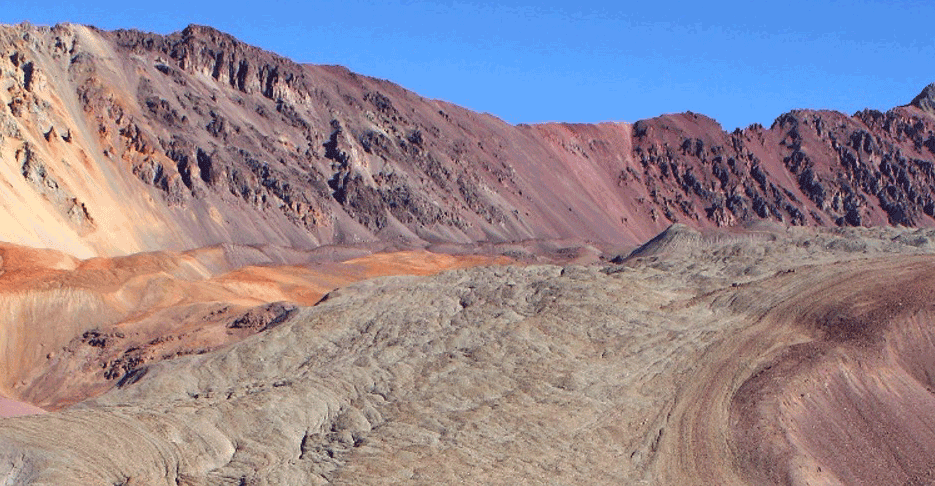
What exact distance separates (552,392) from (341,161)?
7611cm

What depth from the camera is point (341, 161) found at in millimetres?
104250

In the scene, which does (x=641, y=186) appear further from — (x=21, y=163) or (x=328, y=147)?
(x=21, y=163)

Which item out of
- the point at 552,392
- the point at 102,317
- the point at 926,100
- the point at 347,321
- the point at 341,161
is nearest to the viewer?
the point at 552,392

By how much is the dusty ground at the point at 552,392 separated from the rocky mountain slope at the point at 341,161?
115ft

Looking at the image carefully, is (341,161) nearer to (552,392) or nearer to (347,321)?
(347,321)

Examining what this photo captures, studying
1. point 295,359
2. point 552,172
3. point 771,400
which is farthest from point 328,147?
point 771,400

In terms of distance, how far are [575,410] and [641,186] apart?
108368 millimetres

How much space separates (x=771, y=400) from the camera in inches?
1156

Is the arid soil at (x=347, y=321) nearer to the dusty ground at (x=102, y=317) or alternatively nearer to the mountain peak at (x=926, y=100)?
the dusty ground at (x=102, y=317)

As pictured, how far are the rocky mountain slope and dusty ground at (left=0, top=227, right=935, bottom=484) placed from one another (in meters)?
35.1

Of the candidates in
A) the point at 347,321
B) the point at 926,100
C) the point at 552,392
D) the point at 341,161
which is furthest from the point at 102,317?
the point at 926,100

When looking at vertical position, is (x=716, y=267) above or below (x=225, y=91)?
below

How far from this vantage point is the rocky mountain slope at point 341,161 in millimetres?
77812

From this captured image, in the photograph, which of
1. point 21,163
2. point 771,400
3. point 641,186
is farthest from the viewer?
point 641,186
